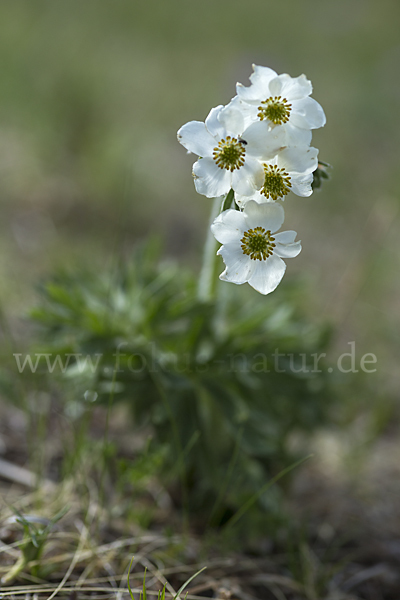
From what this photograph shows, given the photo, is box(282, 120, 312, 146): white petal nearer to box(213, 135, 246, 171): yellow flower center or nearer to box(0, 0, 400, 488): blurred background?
box(213, 135, 246, 171): yellow flower center

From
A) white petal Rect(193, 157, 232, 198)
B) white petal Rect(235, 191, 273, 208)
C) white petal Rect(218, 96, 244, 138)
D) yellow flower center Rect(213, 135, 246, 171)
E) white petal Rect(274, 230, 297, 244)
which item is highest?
white petal Rect(218, 96, 244, 138)

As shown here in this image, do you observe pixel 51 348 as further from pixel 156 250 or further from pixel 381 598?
pixel 381 598

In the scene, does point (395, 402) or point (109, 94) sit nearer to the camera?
point (395, 402)

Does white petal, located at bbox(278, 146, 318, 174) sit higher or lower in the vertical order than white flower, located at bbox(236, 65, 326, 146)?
lower

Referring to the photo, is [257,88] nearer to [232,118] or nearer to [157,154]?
[232,118]

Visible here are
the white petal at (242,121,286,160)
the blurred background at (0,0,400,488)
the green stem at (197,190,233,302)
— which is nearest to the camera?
the white petal at (242,121,286,160)

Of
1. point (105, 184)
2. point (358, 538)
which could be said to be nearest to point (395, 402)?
point (358, 538)

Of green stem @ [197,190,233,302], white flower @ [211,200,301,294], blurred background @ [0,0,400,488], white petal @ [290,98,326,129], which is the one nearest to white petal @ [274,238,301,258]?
white flower @ [211,200,301,294]
